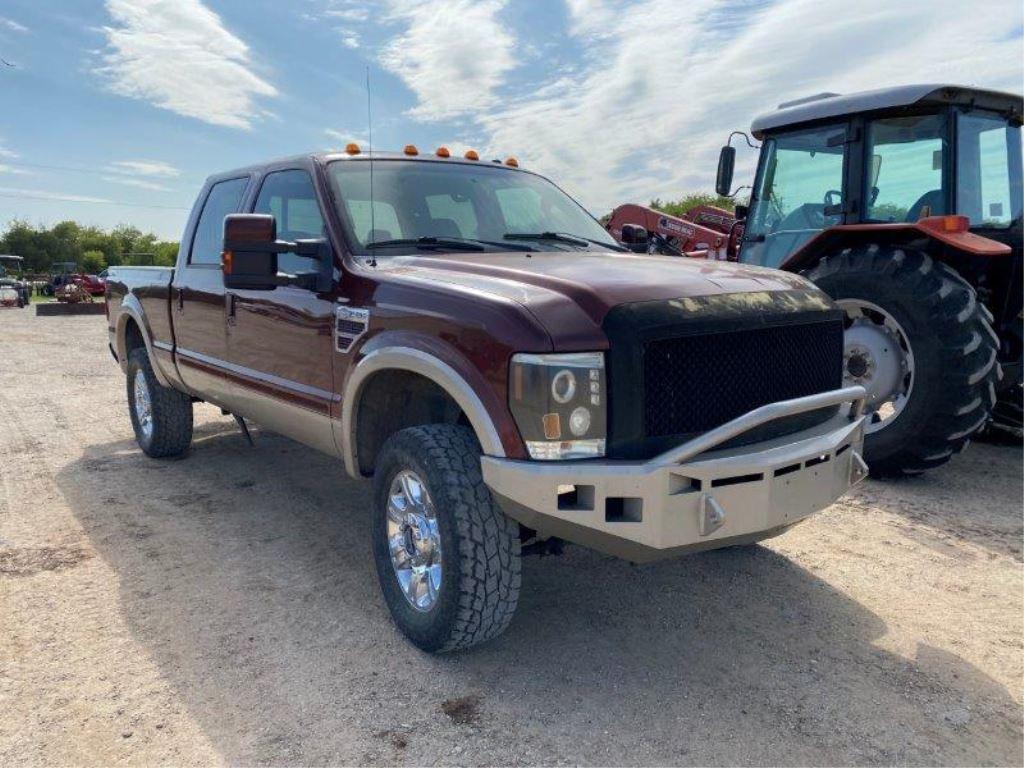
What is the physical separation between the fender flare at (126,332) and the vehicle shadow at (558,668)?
162cm

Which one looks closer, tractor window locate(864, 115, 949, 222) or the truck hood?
the truck hood

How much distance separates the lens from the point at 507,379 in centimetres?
266

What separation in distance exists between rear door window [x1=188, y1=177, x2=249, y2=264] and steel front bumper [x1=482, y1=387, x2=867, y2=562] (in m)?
3.08

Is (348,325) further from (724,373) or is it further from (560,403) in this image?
(724,373)

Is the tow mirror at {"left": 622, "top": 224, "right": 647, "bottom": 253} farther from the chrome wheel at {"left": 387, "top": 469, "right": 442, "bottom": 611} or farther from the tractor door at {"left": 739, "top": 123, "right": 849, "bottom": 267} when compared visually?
the chrome wheel at {"left": 387, "top": 469, "right": 442, "bottom": 611}

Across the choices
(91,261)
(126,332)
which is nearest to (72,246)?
(91,261)

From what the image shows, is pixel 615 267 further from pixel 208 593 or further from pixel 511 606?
pixel 208 593

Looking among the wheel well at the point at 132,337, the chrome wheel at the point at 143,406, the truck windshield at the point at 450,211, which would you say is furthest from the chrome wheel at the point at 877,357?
the wheel well at the point at 132,337

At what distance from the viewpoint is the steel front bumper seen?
2.57 m

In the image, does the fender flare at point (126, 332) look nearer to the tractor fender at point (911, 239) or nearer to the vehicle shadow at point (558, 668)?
the vehicle shadow at point (558, 668)

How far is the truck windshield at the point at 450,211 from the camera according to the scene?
3.82m

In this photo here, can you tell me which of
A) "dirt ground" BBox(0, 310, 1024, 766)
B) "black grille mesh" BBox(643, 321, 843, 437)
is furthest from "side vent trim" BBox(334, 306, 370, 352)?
"black grille mesh" BBox(643, 321, 843, 437)

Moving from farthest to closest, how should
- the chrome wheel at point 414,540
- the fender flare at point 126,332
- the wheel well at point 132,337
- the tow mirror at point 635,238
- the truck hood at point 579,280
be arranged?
the wheel well at point 132,337 < the fender flare at point 126,332 < the tow mirror at point 635,238 < the chrome wheel at point 414,540 < the truck hood at point 579,280

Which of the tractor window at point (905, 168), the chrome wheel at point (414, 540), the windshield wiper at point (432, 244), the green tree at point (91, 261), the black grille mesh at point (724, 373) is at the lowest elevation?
the chrome wheel at point (414, 540)
